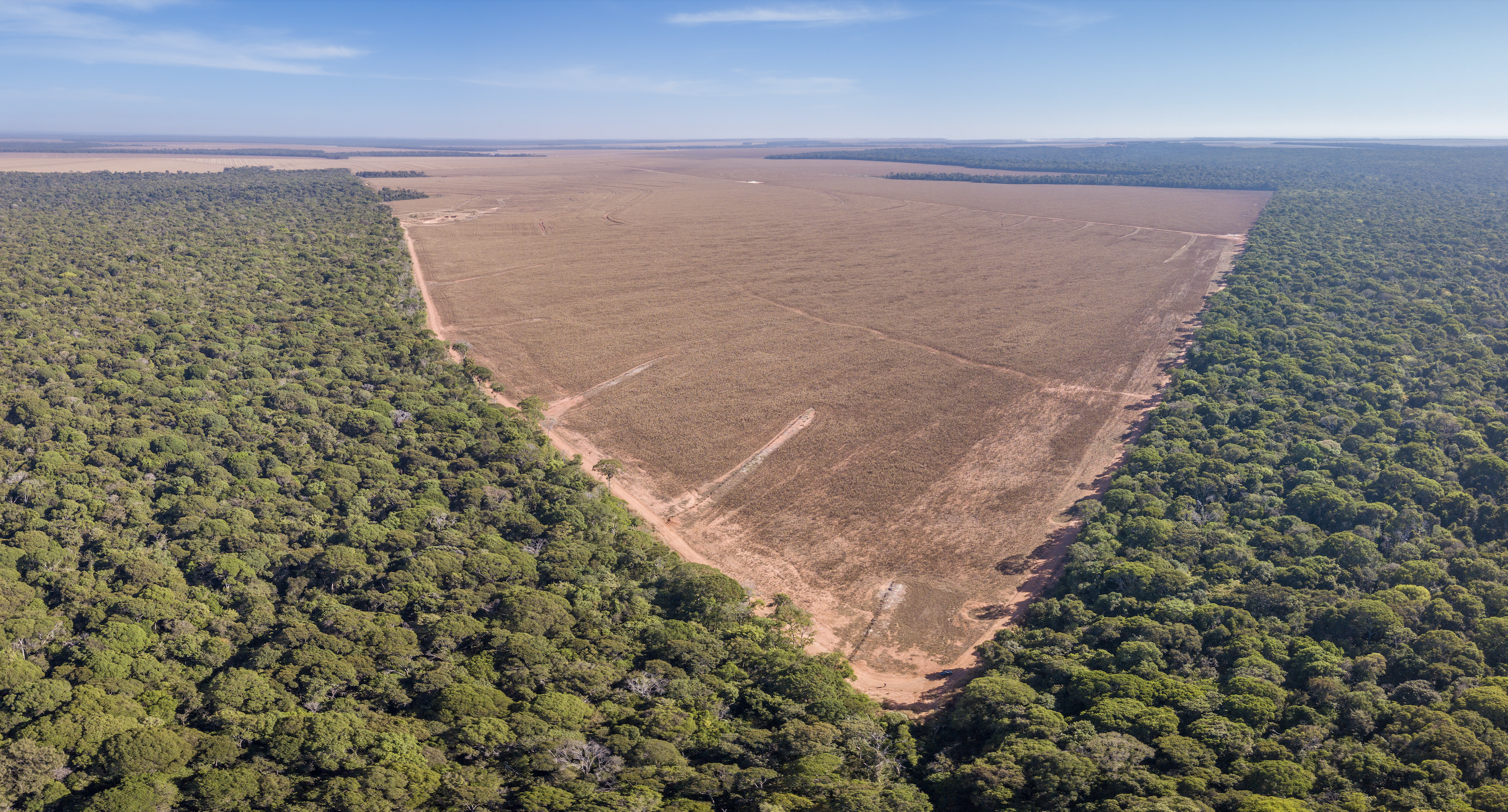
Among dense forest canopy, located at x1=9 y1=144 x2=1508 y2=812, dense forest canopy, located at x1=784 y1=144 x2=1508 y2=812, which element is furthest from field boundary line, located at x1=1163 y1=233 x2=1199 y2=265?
dense forest canopy, located at x1=9 y1=144 x2=1508 y2=812

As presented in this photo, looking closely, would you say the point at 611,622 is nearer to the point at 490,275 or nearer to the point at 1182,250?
the point at 490,275

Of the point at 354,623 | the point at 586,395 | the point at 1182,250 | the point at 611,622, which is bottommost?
the point at 611,622

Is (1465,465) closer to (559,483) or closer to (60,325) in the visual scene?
(559,483)

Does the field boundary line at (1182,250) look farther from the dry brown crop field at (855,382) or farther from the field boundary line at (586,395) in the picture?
the field boundary line at (586,395)

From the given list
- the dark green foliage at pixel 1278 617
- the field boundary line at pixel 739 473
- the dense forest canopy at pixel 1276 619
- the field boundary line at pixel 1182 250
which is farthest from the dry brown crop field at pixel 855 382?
the dark green foliage at pixel 1278 617

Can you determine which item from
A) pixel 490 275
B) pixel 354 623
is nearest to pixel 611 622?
pixel 354 623

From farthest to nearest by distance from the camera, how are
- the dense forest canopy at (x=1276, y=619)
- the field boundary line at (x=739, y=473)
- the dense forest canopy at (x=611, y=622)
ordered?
the field boundary line at (x=739, y=473), the dense forest canopy at (x=1276, y=619), the dense forest canopy at (x=611, y=622)
